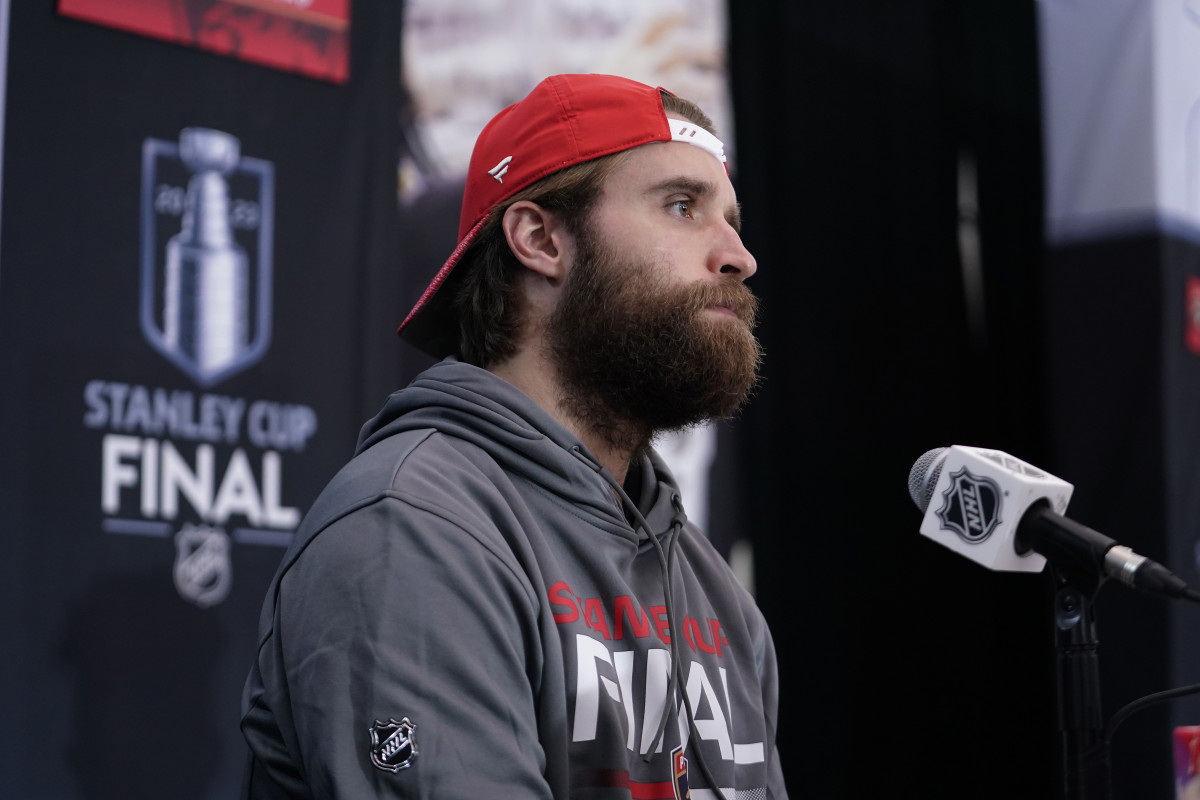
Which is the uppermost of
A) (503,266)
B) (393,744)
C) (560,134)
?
(560,134)

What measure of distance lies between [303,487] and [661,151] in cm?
98

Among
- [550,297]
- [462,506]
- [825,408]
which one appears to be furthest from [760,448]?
[462,506]

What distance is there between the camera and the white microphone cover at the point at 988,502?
109 centimetres

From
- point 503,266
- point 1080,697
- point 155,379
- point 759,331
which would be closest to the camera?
point 1080,697

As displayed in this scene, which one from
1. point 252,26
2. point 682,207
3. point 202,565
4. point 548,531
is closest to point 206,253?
point 252,26

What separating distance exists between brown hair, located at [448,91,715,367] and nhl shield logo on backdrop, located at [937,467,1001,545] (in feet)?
2.09

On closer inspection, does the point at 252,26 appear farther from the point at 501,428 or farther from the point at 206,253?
the point at 501,428

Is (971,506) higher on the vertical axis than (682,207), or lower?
lower

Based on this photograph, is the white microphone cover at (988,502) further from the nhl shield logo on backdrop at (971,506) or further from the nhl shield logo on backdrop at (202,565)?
the nhl shield logo on backdrop at (202,565)

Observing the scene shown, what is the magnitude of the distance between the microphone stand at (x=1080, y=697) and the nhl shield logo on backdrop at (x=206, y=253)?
59.9 inches

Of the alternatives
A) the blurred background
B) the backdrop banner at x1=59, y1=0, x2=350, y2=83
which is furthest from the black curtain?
the backdrop banner at x1=59, y1=0, x2=350, y2=83

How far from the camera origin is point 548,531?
139 cm

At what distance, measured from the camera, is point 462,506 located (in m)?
1.25

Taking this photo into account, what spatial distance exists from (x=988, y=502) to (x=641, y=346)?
54 cm
